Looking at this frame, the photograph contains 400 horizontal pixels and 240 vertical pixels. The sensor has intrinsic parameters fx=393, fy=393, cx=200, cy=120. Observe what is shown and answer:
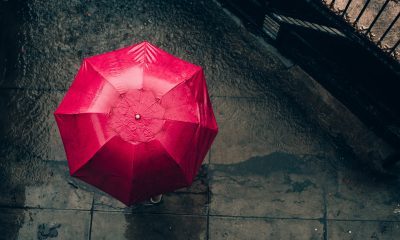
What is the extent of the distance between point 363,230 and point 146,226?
303cm

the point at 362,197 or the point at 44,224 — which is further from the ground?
the point at 362,197

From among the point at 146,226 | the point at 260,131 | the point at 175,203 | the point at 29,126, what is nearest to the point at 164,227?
the point at 146,226

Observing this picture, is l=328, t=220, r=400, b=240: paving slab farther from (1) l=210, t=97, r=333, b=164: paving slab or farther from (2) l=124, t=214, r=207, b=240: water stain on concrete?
(2) l=124, t=214, r=207, b=240: water stain on concrete

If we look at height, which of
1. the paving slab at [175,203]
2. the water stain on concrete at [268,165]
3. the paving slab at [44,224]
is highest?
the water stain on concrete at [268,165]

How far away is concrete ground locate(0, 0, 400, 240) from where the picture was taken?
549cm

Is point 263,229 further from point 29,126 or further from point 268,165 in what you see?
point 29,126

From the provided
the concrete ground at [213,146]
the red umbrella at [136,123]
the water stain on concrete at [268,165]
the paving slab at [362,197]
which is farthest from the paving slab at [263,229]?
the red umbrella at [136,123]

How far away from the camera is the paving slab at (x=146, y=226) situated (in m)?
5.43

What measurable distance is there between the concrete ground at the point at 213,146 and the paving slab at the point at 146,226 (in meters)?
0.01

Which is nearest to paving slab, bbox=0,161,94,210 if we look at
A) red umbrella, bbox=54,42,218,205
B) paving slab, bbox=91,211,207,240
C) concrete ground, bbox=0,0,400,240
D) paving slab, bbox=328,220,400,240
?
concrete ground, bbox=0,0,400,240


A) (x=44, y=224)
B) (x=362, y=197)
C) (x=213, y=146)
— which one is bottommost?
(x=44, y=224)

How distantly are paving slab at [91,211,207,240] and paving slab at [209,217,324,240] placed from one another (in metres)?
0.22

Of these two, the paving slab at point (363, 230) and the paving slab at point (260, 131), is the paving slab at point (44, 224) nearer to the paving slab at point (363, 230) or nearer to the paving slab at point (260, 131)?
the paving slab at point (260, 131)

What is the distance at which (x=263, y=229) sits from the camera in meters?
5.49
